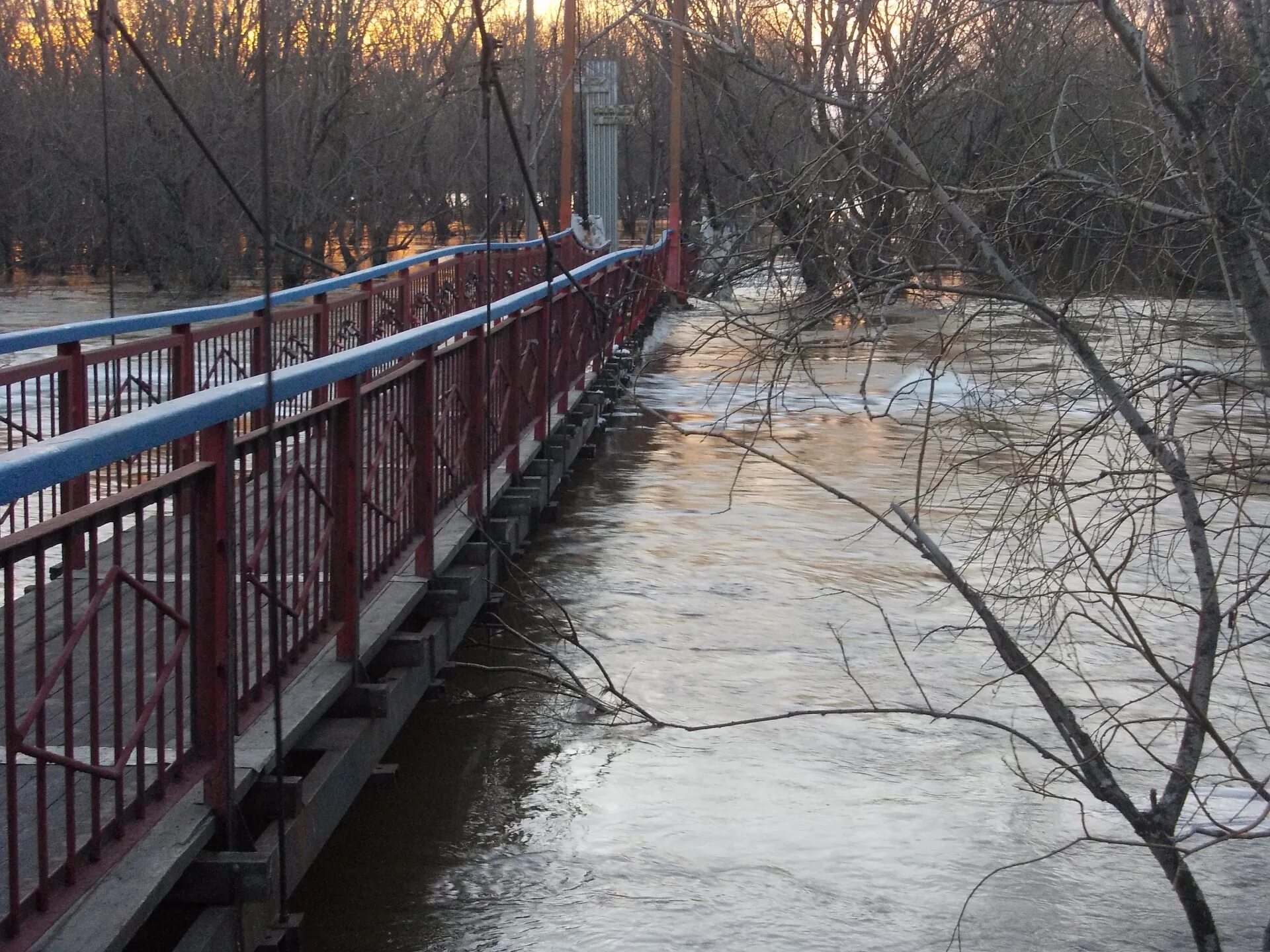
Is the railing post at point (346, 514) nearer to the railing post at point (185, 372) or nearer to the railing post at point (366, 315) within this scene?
the railing post at point (185, 372)

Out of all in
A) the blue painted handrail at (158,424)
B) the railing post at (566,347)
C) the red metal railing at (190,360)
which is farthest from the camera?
the railing post at (566,347)

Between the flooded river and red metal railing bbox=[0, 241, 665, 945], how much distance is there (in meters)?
0.70

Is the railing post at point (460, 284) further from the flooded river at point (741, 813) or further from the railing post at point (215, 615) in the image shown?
the railing post at point (215, 615)

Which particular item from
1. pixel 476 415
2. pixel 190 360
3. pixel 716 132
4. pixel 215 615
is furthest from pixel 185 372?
pixel 716 132

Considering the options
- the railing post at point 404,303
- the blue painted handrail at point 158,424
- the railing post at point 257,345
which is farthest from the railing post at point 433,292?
the blue painted handrail at point 158,424

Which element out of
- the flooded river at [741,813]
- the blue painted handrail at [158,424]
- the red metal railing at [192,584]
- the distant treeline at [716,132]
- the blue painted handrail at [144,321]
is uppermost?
the distant treeline at [716,132]

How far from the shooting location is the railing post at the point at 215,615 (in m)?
3.71

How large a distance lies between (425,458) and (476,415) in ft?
4.72

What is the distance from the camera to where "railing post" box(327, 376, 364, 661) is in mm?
4961

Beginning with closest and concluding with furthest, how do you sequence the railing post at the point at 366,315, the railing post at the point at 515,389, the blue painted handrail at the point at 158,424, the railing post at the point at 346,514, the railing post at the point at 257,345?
the blue painted handrail at the point at 158,424 → the railing post at the point at 346,514 → the railing post at the point at 257,345 → the railing post at the point at 515,389 → the railing post at the point at 366,315

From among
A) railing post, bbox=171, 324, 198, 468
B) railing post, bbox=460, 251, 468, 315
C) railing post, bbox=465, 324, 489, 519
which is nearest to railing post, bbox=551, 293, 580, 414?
railing post, bbox=460, 251, 468, 315

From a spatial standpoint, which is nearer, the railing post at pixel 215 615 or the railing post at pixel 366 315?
the railing post at pixel 215 615

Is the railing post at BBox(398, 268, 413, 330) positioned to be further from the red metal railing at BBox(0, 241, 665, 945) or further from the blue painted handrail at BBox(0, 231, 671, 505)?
the blue painted handrail at BBox(0, 231, 671, 505)

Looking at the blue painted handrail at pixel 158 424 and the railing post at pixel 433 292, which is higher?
the blue painted handrail at pixel 158 424
